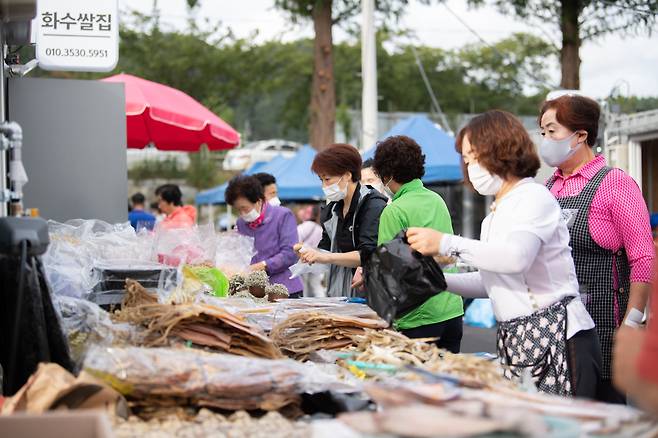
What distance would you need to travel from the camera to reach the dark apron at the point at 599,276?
3.60m

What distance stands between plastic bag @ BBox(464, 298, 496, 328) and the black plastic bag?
9089mm

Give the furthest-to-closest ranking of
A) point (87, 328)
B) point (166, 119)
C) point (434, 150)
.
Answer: point (434, 150), point (166, 119), point (87, 328)

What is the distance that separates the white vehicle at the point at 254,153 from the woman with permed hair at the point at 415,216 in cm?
1666

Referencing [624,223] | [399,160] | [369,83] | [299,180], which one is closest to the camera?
[624,223]

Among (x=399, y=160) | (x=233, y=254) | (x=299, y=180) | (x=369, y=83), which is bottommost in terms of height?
(x=233, y=254)

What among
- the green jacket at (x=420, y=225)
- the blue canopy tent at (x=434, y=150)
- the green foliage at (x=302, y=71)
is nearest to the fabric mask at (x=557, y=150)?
the green jacket at (x=420, y=225)

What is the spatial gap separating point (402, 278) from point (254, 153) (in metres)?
42.0

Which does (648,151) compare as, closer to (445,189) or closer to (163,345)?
(445,189)

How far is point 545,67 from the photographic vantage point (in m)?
33.5

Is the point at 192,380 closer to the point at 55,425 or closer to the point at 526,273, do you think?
the point at 55,425

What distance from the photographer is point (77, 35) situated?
5555mm

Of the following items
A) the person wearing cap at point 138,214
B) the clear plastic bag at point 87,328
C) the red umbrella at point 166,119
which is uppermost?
the red umbrella at point 166,119

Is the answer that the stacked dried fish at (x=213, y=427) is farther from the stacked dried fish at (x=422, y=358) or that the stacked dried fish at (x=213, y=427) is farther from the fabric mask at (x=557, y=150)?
the fabric mask at (x=557, y=150)

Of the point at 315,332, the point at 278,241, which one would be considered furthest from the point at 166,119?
the point at 315,332
